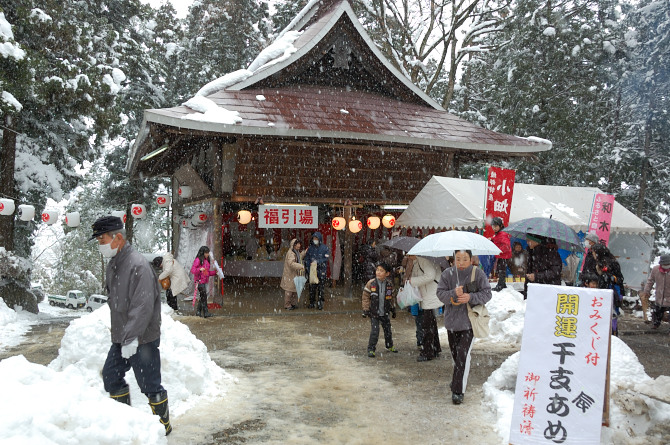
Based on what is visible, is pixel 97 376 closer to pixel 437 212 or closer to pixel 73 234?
pixel 437 212

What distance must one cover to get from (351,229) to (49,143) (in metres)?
9.80

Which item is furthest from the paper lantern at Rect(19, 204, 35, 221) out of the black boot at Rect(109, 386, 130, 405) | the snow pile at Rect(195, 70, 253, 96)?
the black boot at Rect(109, 386, 130, 405)

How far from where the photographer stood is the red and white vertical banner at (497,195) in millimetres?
11125

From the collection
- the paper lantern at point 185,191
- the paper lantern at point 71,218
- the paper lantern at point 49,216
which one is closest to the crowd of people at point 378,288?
the paper lantern at point 185,191

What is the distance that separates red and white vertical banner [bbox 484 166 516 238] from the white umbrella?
4.41m

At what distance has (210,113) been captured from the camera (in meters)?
10.8

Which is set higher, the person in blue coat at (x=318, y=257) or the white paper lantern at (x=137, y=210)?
the white paper lantern at (x=137, y=210)

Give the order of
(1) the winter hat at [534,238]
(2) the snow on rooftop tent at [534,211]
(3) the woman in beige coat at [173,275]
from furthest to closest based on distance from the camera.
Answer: (2) the snow on rooftop tent at [534,211] < (3) the woman in beige coat at [173,275] < (1) the winter hat at [534,238]

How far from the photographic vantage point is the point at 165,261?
11.4m

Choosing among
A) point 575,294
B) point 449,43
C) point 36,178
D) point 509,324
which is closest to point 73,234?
point 36,178

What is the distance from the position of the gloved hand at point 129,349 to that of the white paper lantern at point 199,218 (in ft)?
28.5

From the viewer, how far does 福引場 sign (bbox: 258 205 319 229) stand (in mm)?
12703

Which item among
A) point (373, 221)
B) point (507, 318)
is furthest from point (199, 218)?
point (507, 318)

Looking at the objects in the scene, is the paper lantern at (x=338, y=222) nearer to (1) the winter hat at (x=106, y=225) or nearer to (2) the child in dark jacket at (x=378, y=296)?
(2) the child in dark jacket at (x=378, y=296)
